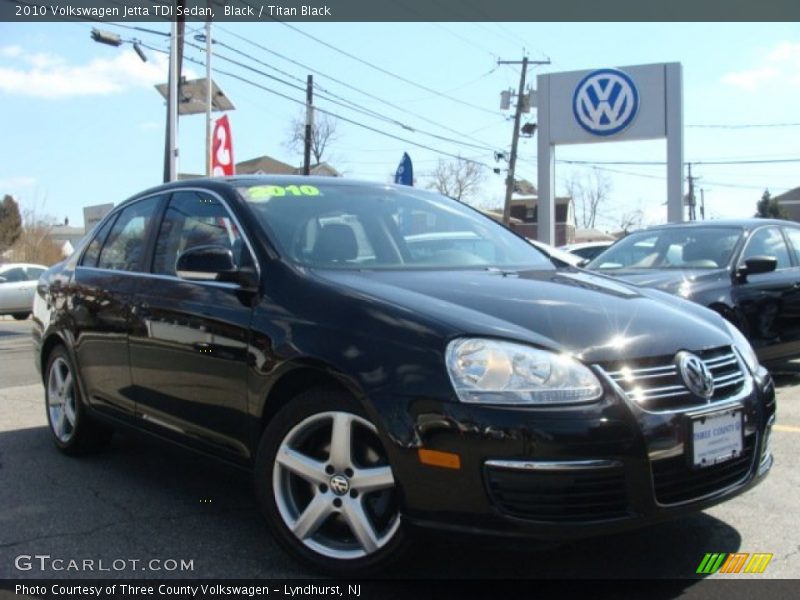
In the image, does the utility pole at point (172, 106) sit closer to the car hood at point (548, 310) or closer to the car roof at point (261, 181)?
the car roof at point (261, 181)

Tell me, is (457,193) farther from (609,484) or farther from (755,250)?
(609,484)

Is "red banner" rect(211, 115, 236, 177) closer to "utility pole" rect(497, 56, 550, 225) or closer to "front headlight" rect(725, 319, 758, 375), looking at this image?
"front headlight" rect(725, 319, 758, 375)

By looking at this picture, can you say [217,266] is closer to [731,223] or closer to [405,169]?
[731,223]

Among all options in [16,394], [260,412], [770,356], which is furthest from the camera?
[16,394]

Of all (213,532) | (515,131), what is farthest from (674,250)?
(515,131)

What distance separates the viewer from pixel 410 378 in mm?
2725

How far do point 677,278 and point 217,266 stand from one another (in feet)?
14.3

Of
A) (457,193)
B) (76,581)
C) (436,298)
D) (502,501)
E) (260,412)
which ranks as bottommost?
(76,581)

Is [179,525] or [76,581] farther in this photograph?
[179,525]

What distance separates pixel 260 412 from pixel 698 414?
65.6 inches

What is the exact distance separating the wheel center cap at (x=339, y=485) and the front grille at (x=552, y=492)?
591 millimetres

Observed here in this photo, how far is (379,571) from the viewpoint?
288 centimetres

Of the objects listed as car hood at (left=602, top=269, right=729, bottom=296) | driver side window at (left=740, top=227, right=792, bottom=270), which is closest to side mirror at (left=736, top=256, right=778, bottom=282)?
car hood at (left=602, top=269, right=729, bottom=296)

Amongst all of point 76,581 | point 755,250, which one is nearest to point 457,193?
point 755,250
